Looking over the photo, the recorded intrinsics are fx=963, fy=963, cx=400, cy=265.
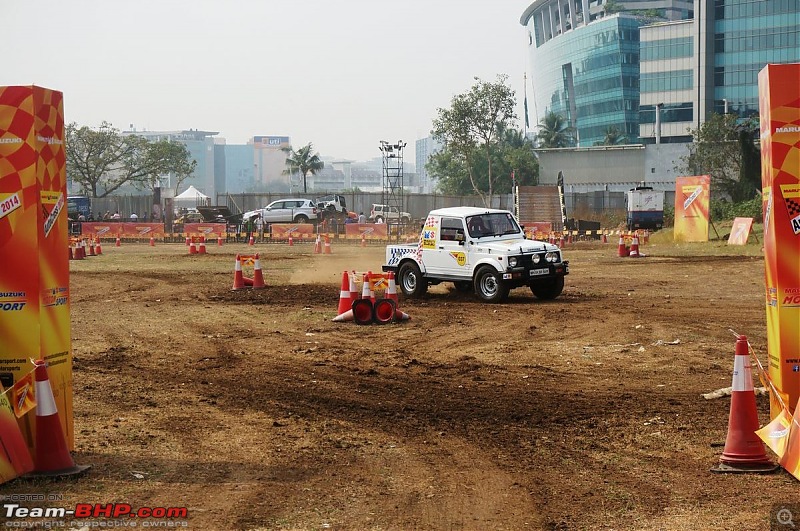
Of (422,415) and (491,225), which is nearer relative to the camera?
(422,415)

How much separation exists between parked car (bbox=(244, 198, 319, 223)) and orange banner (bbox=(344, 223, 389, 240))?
6.59 m

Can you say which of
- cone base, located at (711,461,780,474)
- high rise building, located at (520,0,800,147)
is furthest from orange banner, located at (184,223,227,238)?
high rise building, located at (520,0,800,147)

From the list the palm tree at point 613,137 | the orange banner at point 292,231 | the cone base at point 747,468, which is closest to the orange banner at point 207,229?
the orange banner at point 292,231

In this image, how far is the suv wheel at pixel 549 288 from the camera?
19984 mm

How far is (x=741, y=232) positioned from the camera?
36.9 meters

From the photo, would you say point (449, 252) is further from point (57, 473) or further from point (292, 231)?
point (292, 231)

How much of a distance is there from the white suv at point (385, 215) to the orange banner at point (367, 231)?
6575 mm

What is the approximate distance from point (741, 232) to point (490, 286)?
20688 mm

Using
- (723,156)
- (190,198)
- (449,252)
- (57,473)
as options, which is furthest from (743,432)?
(190,198)

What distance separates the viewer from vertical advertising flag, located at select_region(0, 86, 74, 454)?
23.7 ft

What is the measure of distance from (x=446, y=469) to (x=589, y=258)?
88.8ft

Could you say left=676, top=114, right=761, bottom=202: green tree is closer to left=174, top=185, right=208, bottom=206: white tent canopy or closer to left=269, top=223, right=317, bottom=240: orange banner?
left=269, top=223, right=317, bottom=240: orange banner

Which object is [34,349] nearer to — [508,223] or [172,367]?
[172,367]

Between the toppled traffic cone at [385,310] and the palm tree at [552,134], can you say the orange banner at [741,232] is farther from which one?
the palm tree at [552,134]
